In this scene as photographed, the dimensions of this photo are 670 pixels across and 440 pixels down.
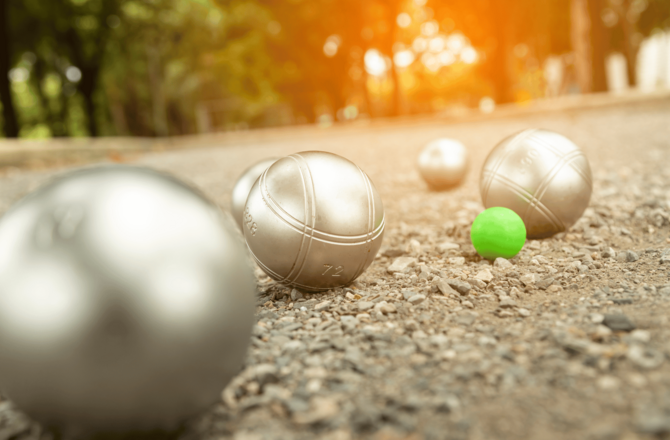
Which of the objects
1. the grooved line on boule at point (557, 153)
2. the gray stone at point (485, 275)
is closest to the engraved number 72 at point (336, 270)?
the gray stone at point (485, 275)

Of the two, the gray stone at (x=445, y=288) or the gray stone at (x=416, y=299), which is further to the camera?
the gray stone at (x=445, y=288)

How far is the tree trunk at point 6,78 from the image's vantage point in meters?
18.7

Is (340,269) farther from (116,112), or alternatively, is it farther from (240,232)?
(116,112)

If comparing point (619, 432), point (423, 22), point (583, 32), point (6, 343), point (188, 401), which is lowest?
point (619, 432)

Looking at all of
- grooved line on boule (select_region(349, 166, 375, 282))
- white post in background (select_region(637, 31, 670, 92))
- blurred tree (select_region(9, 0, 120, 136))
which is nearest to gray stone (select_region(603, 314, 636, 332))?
grooved line on boule (select_region(349, 166, 375, 282))

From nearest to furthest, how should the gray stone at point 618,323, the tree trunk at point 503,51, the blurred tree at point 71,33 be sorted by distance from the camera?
1. the gray stone at point 618,323
2. the blurred tree at point 71,33
3. the tree trunk at point 503,51

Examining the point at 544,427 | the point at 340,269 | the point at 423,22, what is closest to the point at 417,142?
the point at 340,269

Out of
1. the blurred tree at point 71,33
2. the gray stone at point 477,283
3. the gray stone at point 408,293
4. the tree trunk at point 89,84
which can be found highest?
the blurred tree at point 71,33

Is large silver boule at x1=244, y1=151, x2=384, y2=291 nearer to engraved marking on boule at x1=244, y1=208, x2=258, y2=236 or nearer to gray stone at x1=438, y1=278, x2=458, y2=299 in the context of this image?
engraved marking on boule at x1=244, y1=208, x2=258, y2=236

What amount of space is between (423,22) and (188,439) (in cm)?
3591

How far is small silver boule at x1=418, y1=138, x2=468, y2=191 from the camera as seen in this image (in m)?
7.25

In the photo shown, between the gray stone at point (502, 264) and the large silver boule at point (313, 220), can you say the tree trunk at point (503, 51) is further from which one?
the large silver boule at point (313, 220)

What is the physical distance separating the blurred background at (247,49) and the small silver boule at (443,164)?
1504 cm

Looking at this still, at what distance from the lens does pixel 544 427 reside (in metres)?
1.97
